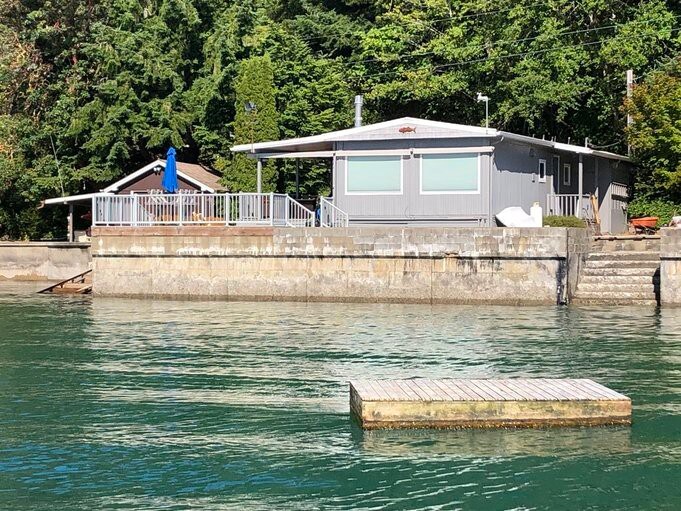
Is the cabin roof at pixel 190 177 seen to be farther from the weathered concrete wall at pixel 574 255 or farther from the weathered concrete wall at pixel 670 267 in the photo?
the weathered concrete wall at pixel 670 267

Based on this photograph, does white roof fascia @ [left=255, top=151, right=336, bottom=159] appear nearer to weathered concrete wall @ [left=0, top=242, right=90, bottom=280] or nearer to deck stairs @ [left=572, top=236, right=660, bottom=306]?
deck stairs @ [left=572, top=236, right=660, bottom=306]

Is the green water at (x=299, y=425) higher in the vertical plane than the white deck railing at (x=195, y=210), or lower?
lower

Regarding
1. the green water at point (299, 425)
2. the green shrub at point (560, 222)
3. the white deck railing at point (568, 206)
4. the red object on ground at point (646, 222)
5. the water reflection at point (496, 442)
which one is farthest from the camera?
the white deck railing at point (568, 206)

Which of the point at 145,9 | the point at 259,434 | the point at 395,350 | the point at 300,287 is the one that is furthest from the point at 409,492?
the point at 145,9

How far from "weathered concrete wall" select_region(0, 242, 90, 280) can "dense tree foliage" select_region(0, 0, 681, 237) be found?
17.5 feet

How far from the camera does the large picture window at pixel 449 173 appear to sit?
34500mm

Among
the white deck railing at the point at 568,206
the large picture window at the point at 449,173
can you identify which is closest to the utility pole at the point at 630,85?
the white deck railing at the point at 568,206

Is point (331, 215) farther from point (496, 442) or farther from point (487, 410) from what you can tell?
point (496, 442)

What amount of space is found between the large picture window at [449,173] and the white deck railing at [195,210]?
399 centimetres

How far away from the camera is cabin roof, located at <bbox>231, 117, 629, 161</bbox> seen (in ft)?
113

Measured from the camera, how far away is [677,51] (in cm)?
4369

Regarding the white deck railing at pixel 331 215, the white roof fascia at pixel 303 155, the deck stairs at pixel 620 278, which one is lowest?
the deck stairs at pixel 620 278

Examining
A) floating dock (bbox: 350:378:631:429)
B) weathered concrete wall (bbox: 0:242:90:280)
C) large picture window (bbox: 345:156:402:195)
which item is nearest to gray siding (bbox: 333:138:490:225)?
large picture window (bbox: 345:156:402:195)

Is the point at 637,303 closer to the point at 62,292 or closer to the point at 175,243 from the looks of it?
the point at 175,243
